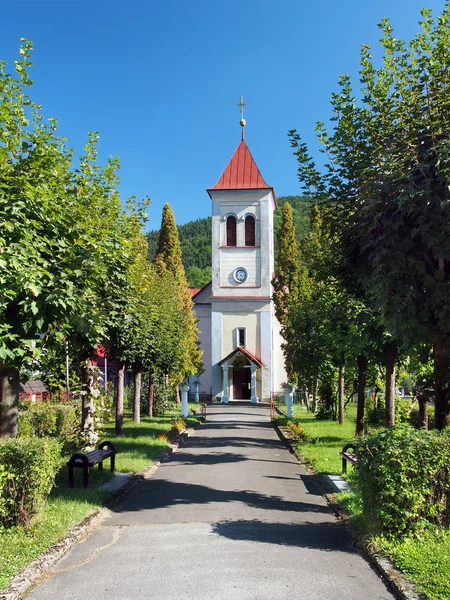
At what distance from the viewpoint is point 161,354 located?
20531 millimetres

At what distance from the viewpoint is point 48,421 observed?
1633 cm

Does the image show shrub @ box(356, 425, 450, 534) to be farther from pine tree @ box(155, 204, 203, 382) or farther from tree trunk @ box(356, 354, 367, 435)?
pine tree @ box(155, 204, 203, 382)

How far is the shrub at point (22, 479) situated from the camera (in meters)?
6.34

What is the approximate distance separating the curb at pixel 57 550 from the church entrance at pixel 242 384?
30.2m

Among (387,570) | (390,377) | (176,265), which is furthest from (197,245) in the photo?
(387,570)

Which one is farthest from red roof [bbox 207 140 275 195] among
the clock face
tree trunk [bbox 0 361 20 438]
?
tree trunk [bbox 0 361 20 438]

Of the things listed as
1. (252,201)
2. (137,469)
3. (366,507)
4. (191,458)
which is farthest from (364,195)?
(252,201)

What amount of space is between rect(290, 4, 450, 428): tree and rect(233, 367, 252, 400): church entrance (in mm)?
33001

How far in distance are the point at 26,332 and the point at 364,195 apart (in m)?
5.11

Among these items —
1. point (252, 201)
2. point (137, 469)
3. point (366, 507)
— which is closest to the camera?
point (366, 507)

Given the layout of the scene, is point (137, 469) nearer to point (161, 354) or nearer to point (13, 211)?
point (13, 211)

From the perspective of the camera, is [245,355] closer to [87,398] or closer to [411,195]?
[87,398]

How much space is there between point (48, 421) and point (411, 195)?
13085mm

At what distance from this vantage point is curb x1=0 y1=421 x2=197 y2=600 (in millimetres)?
4986
